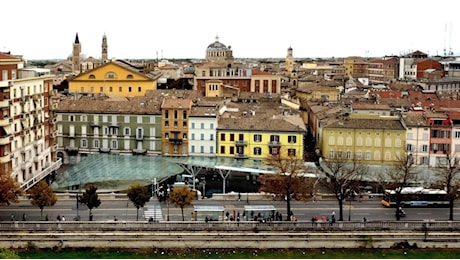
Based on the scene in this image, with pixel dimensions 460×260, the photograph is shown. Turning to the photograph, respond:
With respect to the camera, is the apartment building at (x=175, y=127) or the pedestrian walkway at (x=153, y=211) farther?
the apartment building at (x=175, y=127)

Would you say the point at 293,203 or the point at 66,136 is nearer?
the point at 293,203

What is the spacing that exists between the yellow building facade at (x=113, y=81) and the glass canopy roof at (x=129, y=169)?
31.6m

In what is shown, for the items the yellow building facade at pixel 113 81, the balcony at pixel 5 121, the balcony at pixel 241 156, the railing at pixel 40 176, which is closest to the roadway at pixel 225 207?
the railing at pixel 40 176

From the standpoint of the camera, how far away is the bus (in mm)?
39062

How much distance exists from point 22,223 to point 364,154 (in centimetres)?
2670

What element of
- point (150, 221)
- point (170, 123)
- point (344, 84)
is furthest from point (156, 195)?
point (344, 84)

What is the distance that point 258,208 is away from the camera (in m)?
36.0

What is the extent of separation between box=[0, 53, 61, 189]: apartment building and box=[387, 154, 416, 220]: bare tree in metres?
22.6

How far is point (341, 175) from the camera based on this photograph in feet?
134

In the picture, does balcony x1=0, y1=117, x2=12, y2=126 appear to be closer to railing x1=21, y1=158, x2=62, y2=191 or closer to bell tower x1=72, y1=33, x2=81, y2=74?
railing x1=21, y1=158, x2=62, y2=191

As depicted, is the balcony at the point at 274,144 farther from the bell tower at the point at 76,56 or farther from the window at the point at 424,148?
the bell tower at the point at 76,56

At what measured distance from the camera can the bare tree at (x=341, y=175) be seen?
123 feet

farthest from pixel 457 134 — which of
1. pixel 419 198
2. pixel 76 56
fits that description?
pixel 76 56

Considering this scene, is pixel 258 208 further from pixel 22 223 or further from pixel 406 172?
pixel 22 223
